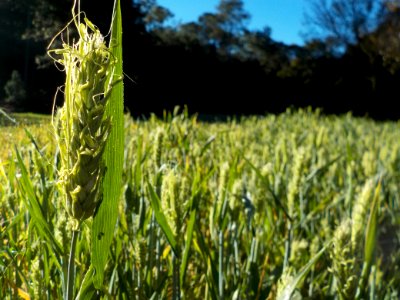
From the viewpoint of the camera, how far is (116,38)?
519 mm

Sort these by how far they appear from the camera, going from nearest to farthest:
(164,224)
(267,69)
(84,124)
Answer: (84,124) < (164,224) < (267,69)

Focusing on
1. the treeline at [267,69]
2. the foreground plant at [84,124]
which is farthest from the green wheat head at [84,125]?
the treeline at [267,69]

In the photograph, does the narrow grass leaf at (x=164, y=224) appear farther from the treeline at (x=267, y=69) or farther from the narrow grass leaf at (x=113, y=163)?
the treeline at (x=267, y=69)

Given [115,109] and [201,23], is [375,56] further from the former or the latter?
[115,109]

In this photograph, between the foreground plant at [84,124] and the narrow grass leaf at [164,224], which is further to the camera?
the narrow grass leaf at [164,224]

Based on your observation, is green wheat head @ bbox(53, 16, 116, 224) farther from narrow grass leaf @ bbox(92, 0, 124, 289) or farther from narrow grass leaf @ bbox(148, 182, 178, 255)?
narrow grass leaf @ bbox(148, 182, 178, 255)

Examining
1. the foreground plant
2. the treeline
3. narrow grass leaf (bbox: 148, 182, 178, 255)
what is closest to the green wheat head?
the foreground plant

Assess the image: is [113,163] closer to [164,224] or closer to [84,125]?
[84,125]

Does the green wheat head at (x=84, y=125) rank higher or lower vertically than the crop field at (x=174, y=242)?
higher

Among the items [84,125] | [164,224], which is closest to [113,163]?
[84,125]

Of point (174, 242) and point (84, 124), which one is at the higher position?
point (84, 124)

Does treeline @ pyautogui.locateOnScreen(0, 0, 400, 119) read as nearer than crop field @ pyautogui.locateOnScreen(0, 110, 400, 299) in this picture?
No

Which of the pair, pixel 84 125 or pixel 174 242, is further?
pixel 174 242

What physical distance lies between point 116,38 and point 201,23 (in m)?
40.0
